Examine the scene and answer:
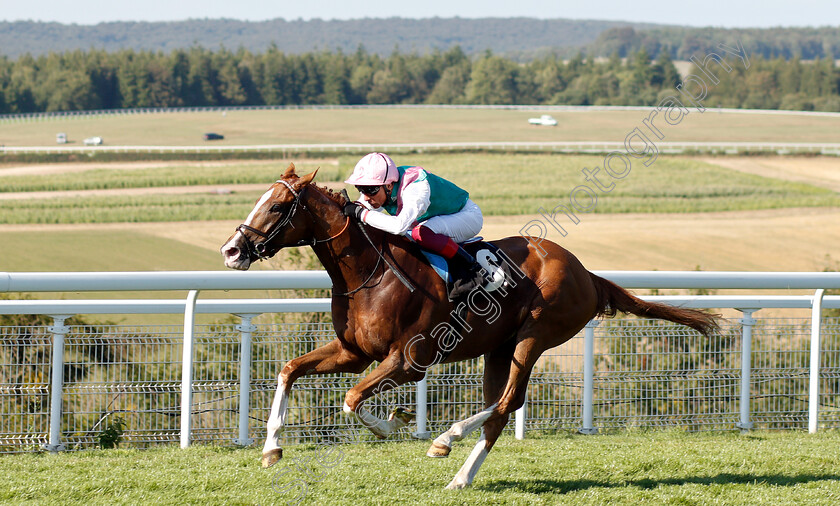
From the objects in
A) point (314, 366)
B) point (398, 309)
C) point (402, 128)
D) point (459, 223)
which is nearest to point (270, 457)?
point (314, 366)

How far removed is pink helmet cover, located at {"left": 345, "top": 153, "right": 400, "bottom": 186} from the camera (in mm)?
4125

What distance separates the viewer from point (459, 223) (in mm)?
4387

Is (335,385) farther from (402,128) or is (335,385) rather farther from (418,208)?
(402,128)

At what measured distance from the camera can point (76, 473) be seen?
4.31m

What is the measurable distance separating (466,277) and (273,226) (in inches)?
36.1

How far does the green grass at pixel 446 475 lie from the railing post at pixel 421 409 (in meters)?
0.13

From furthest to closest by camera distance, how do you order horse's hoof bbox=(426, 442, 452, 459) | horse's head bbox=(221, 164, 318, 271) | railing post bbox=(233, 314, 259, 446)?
railing post bbox=(233, 314, 259, 446), horse's hoof bbox=(426, 442, 452, 459), horse's head bbox=(221, 164, 318, 271)

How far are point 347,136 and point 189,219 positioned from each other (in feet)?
132

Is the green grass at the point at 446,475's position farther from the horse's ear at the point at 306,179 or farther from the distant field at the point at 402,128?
the distant field at the point at 402,128

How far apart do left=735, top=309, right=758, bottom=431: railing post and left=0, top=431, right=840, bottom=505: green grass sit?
0.45 m

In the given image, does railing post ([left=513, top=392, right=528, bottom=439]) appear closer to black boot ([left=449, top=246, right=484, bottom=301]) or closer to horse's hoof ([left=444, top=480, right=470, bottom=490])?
horse's hoof ([left=444, top=480, right=470, bottom=490])

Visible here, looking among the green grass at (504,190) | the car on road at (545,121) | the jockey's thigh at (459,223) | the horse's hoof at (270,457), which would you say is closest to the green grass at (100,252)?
the green grass at (504,190)

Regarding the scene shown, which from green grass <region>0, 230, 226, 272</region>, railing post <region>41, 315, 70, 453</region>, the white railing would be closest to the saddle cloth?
the white railing

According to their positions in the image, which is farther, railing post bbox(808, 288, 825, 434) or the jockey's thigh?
railing post bbox(808, 288, 825, 434)
